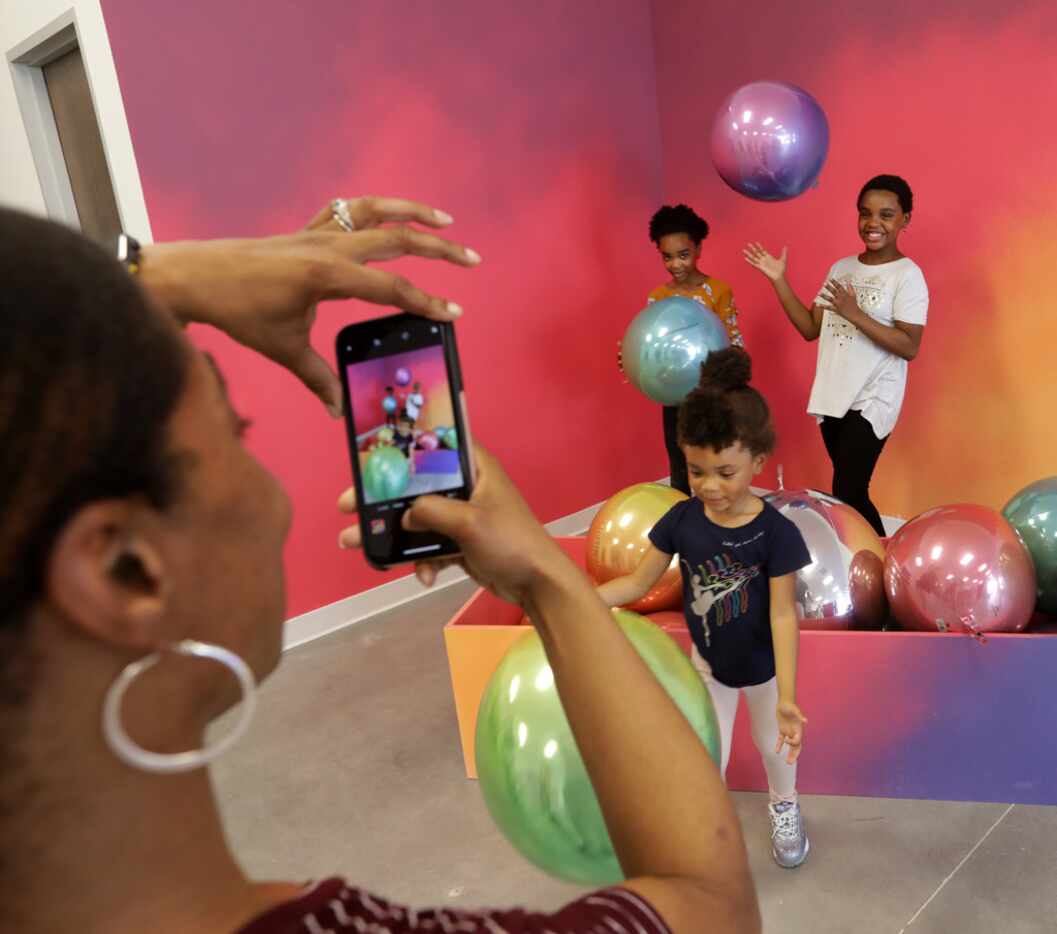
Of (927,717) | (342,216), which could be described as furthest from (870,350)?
(342,216)

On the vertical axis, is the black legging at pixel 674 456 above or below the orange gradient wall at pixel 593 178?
below

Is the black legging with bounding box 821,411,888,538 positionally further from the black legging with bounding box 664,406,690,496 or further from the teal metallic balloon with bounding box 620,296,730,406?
the black legging with bounding box 664,406,690,496

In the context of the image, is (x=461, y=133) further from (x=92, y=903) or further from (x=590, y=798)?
(x=92, y=903)

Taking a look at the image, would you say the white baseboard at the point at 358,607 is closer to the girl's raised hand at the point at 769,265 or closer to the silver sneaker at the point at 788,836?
the girl's raised hand at the point at 769,265

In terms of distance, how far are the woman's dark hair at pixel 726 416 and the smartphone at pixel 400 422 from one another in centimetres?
102

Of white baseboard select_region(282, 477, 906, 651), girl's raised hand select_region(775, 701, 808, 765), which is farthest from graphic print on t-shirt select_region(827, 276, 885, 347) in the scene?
girl's raised hand select_region(775, 701, 808, 765)

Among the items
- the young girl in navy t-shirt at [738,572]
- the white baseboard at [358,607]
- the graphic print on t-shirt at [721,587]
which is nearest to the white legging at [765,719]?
the young girl in navy t-shirt at [738,572]

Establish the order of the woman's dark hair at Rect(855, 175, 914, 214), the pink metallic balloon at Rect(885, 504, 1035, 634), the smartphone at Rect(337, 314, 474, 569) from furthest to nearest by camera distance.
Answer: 1. the woman's dark hair at Rect(855, 175, 914, 214)
2. the pink metallic balloon at Rect(885, 504, 1035, 634)
3. the smartphone at Rect(337, 314, 474, 569)

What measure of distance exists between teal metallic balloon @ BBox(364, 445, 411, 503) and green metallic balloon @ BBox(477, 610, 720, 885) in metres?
0.53

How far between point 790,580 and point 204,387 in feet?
4.98

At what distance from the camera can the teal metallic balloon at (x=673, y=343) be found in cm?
310

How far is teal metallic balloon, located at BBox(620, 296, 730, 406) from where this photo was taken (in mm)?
3100

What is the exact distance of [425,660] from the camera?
3.04 meters

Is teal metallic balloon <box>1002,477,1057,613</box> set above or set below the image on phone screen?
below
